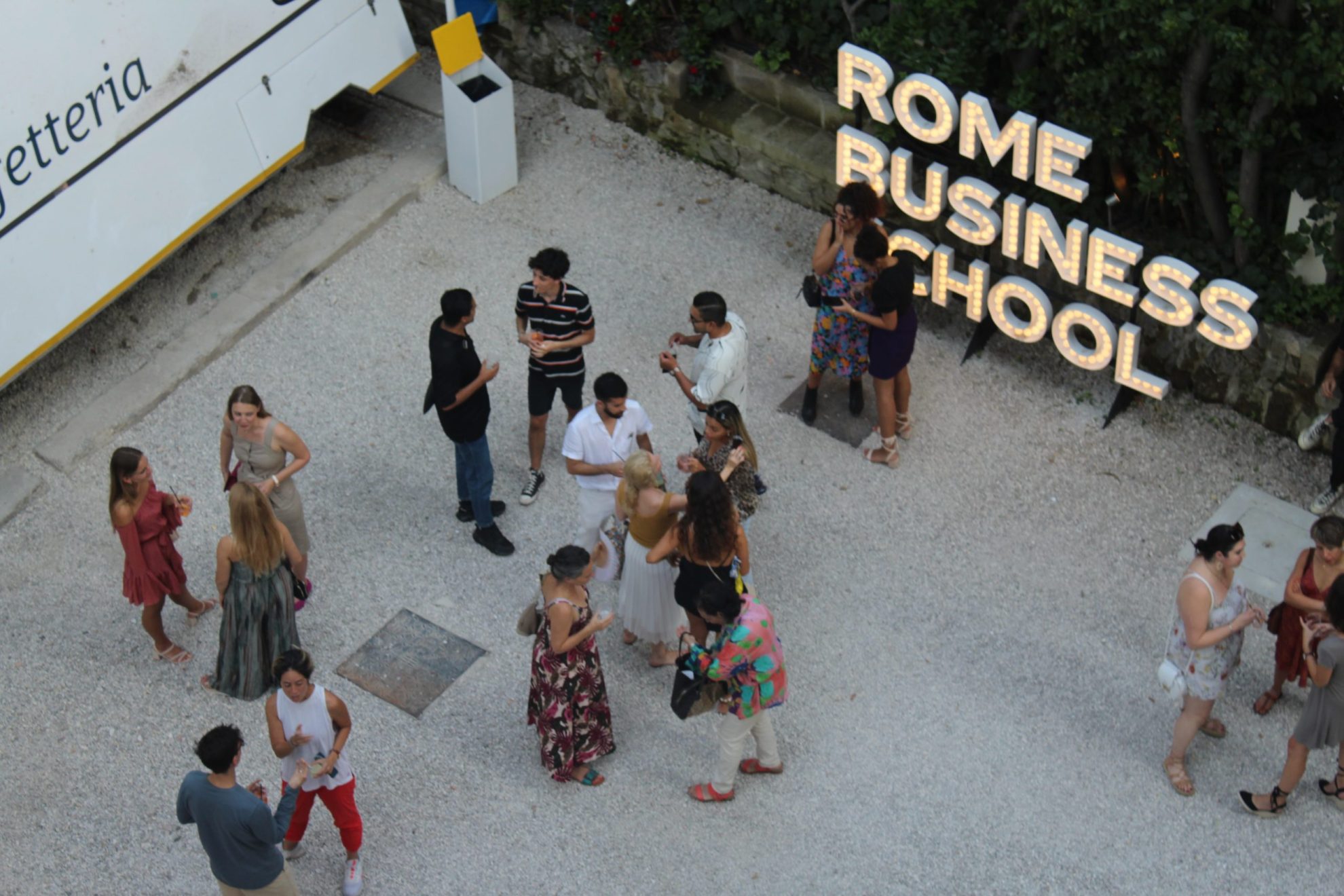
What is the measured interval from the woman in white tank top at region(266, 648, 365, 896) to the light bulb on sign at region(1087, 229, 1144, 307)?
477 centimetres

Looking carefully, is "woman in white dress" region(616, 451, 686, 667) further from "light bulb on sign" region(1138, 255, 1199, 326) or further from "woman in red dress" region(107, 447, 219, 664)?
"light bulb on sign" region(1138, 255, 1199, 326)

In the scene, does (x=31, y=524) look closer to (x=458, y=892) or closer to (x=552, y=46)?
(x=458, y=892)

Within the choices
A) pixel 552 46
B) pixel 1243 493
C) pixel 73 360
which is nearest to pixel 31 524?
pixel 73 360

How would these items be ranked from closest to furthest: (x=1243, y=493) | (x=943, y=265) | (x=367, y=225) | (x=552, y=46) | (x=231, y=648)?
(x=231, y=648)
(x=1243, y=493)
(x=943, y=265)
(x=367, y=225)
(x=552, y=46)

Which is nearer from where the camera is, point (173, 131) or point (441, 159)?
point (173, 131)

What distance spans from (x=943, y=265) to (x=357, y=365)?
3.71 metres

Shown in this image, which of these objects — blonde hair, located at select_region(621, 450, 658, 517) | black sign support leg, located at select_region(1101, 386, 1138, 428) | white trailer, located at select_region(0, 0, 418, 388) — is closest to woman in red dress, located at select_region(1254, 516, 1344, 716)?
black sign support leg, located at select_region(1101, 386, 1138, 428)

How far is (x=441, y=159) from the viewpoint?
Result: 11.2 metres

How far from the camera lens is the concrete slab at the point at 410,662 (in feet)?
25.7

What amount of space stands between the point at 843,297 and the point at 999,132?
50.7 inches

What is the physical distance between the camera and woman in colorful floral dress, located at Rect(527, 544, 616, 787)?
6.65 m

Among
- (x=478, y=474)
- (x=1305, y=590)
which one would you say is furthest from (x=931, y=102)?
(x=1305, y=590)

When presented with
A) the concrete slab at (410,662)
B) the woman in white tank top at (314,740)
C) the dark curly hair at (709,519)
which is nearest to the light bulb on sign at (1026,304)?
the dark curly hair at (709,519)

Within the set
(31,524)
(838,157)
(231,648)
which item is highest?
(838,157)
